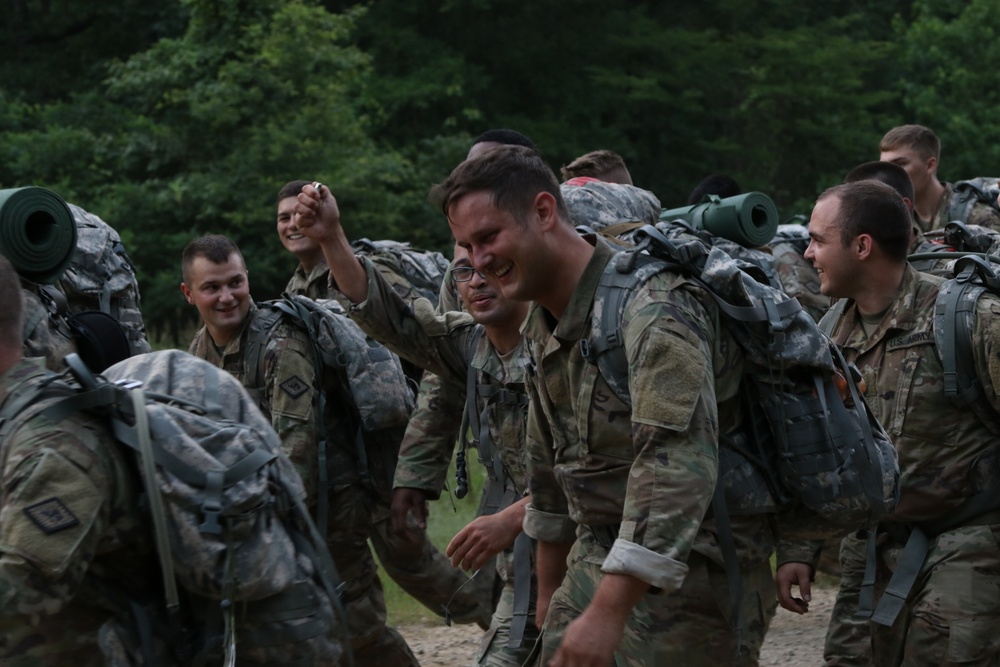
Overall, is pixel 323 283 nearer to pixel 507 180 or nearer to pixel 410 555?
pixel 410 555

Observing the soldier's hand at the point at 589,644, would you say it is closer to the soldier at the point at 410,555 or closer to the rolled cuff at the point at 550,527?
the rolled cuff at the point at 550,527

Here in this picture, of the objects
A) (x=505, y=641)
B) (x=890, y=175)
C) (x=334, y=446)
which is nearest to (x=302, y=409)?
(x=334, y=446)

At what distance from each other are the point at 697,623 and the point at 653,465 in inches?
26.3

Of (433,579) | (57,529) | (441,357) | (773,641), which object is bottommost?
(773,641)

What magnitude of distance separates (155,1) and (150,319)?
7201 mm

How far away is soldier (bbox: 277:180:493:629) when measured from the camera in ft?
23.2

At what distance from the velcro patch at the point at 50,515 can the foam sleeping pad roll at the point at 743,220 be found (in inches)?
103

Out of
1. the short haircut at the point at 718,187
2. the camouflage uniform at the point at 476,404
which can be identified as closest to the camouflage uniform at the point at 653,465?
the camouflage uniform at the point at 476,404

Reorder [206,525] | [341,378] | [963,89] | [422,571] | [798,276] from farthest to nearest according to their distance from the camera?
[963,89] → [798,276] → [422,571] → [341,378] → [206,525]

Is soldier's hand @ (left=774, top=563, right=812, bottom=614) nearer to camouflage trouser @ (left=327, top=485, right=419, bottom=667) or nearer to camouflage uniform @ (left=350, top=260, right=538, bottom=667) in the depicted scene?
camouflage uniform @ (left=350, top=260, right=538, bottom=667)

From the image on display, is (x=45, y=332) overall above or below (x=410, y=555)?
above

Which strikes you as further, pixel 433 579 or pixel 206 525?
pixel 433 579

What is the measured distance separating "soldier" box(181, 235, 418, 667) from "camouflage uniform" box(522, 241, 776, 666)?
A: 2149 mm

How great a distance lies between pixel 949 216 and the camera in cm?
859
